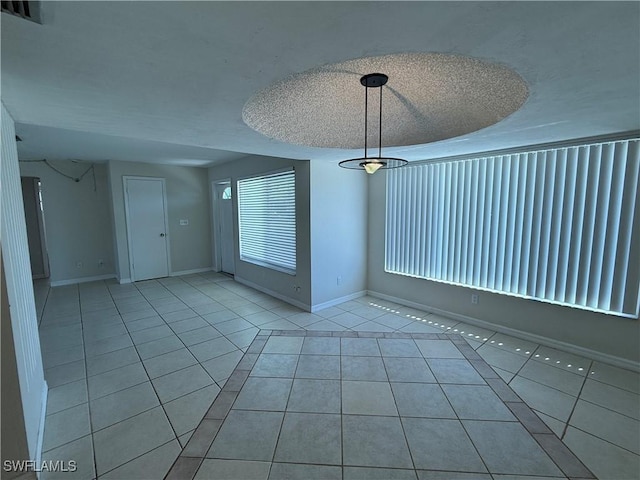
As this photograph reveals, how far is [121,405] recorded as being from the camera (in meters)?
2.08

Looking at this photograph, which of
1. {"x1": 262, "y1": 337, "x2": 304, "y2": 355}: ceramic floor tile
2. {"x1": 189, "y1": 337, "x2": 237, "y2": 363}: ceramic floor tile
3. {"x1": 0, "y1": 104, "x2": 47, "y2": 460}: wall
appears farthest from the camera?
{"x1": 262, "y1": 337, "x2": 304, "y2": 355}: ceramic floor tile

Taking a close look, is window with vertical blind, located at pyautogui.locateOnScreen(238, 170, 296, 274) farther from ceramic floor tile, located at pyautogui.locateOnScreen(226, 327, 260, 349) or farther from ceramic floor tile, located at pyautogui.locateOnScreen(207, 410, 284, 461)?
ceramic floor tile, located at pyautogui.locateOnScreen(207, 410, 284, 461)

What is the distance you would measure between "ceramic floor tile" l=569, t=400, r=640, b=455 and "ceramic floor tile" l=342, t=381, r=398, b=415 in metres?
1.24

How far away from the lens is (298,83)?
2.06 m

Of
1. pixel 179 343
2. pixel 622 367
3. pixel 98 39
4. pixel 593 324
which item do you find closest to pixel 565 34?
pixel 98 39

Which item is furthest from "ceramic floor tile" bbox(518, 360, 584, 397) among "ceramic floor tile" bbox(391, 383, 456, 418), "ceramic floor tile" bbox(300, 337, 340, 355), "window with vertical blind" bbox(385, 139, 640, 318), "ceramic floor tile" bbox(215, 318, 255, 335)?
"ceramic floor tile" bbox(215, 318, 255, 335)

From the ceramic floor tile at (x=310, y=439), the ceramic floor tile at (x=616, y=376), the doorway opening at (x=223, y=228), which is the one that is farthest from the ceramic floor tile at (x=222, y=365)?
the doorway opening at (x=223, y=228)

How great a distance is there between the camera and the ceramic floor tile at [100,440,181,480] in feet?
5.01

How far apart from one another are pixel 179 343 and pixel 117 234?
11.5 feet

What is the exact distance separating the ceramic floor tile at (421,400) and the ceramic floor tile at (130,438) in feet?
5.33

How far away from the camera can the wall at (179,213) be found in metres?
5.29

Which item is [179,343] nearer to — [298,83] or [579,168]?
[298,83]

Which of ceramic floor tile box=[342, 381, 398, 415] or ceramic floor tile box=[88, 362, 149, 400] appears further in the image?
ceramic floor tile box=[88, 362, 149, 400]

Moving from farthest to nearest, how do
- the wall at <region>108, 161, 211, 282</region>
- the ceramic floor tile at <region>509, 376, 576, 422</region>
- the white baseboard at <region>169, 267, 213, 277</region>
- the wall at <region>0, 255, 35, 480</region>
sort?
the white baseboard at <region>169, 267, 213, 277</region>
the wall at <region>108, 161, 211, 282</region>
the ceramic floor tile at <region>509, 376, 576, 422</region>
the wall at <region>0, 255, 35, 480</region>
